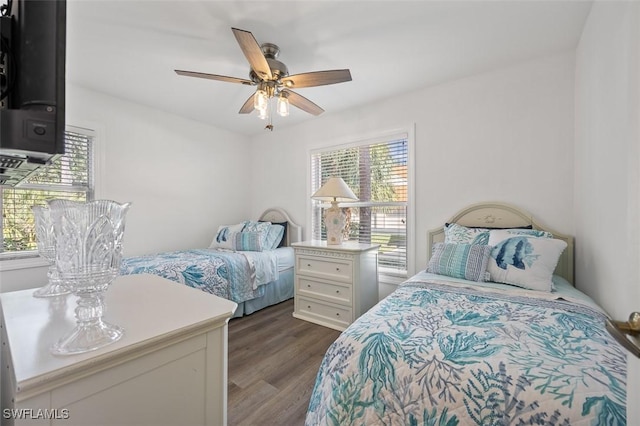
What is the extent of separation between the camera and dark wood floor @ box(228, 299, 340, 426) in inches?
60.1

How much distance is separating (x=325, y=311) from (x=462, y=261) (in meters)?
1.40

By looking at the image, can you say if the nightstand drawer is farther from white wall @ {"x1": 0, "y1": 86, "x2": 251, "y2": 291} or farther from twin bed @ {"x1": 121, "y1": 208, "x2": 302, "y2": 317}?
white wall @ {"x1": 0, "y1": 86, "x2": 251, "y2": 291}

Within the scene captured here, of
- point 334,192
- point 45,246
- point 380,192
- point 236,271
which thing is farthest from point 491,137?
point 45,246

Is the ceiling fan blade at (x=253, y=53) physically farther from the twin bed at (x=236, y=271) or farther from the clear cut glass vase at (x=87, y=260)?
the twin bed at (x=236, y=271)

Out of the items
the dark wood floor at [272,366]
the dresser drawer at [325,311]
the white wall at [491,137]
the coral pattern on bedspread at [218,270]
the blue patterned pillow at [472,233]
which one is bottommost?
the dark wood floor at [272,366]

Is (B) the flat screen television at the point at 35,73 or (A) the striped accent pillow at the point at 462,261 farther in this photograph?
Answer: (A) the striped accent pillow at the point at 462,261

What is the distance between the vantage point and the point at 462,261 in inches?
73.4

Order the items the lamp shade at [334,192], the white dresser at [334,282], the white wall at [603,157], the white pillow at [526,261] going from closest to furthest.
Answer: the white wall at [603,157], the white pillow at [526,261], the white dresser at [334,282], the lamp shade at [334,192]

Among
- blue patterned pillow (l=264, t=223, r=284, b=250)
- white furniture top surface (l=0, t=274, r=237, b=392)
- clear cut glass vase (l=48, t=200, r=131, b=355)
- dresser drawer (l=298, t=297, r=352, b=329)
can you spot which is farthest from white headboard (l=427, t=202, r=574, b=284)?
clear cut glass vase (l=48, t=200, r=131, b=355)

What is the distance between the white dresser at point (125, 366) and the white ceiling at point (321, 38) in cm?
176

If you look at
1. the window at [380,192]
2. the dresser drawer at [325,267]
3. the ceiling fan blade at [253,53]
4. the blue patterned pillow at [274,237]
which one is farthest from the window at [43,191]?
the window at [380,192]

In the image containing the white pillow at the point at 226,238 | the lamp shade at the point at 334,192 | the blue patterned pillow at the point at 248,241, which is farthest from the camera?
the white pillow at the point at 226,238

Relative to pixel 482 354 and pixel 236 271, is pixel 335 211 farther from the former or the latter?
pixel 482 354

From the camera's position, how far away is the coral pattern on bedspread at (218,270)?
2416 millimetres
